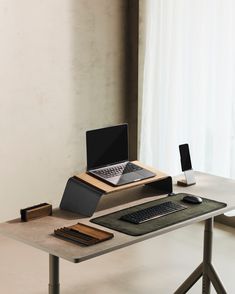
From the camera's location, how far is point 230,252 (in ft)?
14.8

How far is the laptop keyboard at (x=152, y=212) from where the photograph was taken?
299 cm

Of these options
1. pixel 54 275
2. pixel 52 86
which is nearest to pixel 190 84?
pixel 52 86

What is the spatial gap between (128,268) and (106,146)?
1282mm

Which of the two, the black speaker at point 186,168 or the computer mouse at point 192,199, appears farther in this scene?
the black speaker at point 186,168

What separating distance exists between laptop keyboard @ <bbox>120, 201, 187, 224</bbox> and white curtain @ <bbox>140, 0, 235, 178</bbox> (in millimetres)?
1714

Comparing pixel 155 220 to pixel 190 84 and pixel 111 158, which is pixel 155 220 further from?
pixel 190 84

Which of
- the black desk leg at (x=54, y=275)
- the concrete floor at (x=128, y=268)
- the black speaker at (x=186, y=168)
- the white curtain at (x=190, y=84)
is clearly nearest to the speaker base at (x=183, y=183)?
the black speaker at (x=186, y=168)

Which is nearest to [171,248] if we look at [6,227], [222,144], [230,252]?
[230,252]

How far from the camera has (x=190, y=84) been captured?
4977 millimetres

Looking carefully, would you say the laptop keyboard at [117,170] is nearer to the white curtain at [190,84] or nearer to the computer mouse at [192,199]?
the computer mouse at [192,199]

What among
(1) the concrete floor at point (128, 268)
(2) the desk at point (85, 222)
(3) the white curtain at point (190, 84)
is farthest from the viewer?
(3) the white curtain at point (190, 84)

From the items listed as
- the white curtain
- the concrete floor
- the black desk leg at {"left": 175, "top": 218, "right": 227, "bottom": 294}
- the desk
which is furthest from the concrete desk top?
the white curtain

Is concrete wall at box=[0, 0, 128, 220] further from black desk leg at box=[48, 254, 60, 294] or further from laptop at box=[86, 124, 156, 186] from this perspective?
black desk leg at box=[48, 254, 60, 294]

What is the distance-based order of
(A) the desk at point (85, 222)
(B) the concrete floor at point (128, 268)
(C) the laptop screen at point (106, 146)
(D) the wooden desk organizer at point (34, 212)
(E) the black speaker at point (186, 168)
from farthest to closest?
(B) the concrete floor at point (128, 268) → (E) the black speaker at point (186, 168) → (C) the laptop screen at point (106, 146) → (D) the wooden desk organizer at point (34, 212) → (A) the desk at point (85, 222)
